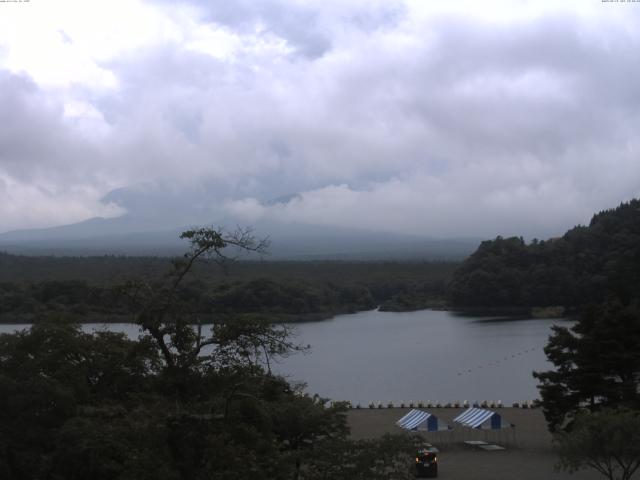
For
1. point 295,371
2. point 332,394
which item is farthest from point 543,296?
point 332,394

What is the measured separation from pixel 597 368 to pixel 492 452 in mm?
2510

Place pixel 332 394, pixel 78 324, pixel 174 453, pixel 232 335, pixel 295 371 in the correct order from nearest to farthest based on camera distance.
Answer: pixel 174 453 → pixel 232 335 → pixel 78 324 → pixel 332 394 → pixel 295 371

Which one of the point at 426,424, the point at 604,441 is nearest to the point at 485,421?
the point at 426,424

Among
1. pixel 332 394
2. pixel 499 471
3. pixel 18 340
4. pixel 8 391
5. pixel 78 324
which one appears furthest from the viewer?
pixel 332 394

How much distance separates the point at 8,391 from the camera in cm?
881

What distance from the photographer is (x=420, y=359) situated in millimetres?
34125

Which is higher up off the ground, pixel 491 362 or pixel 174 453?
pixel 174 453

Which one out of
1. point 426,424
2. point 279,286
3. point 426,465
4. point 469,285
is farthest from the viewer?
point 469,285

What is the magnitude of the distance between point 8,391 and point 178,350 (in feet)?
10.7

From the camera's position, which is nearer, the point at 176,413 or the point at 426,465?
the point at 176,413

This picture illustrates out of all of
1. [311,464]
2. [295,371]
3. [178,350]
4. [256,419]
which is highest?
[178,350]

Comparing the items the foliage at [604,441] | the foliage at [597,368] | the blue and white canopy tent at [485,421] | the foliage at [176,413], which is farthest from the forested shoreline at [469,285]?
the foliage at [176,413]

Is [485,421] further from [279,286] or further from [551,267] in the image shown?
[551,267]

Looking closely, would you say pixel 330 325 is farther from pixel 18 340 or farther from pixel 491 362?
pixel 18 340
